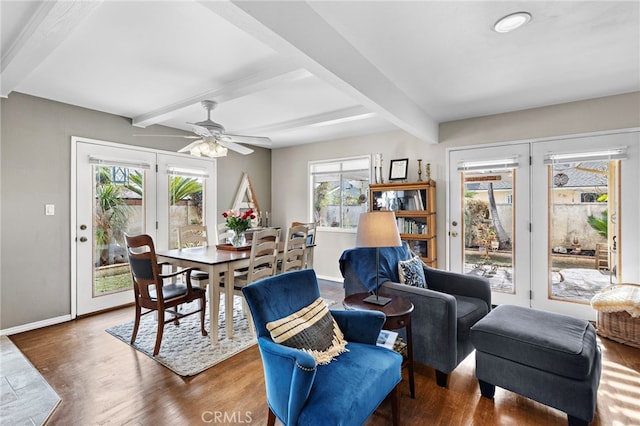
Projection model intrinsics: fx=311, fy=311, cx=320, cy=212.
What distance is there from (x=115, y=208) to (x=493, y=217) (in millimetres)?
4712

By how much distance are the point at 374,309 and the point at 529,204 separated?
2.73 meters

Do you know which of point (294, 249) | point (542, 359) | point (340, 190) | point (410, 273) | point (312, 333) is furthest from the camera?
point (340, 190)

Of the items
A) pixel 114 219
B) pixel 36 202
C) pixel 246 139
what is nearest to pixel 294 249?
pixel 246 139

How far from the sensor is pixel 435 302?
2.14 meters

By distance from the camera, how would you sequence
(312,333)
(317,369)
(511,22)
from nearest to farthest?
(317,369) < (312,333) < (511,22)

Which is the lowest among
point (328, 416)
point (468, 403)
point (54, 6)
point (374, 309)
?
point (468, 403)

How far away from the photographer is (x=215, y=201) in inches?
196

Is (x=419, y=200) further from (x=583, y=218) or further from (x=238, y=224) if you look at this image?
(x=238, y=224)

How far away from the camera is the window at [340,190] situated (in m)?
5.00

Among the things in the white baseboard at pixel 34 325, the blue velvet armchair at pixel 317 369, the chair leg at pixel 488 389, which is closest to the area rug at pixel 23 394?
the white baseboard at pixel 34 325

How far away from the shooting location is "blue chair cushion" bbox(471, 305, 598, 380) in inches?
67.2

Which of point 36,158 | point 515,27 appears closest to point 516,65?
point 515,27

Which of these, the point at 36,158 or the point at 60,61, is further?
the point at 36,158

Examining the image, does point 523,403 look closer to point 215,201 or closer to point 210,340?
point 210,340
